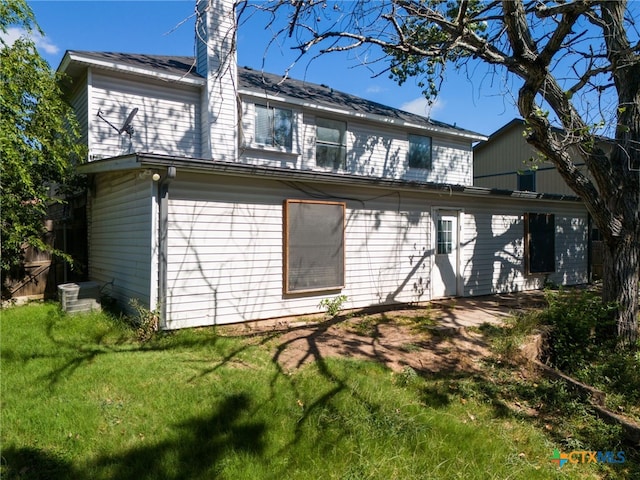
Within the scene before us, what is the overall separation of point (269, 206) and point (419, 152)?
8.62 metres

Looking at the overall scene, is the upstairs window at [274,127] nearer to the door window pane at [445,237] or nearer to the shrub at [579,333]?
the door window pane at [445,237]

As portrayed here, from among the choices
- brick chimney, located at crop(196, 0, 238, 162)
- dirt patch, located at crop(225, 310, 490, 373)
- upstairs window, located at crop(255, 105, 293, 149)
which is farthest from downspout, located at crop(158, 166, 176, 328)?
upstairs window, located at crop(255, 105, 293, 149)

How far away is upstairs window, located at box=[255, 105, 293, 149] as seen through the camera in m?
10.6

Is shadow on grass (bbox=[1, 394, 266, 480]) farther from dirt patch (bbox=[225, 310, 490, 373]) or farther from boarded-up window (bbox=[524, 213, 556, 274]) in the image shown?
boarded-up window (bbox=[524, 213, 556, 274])

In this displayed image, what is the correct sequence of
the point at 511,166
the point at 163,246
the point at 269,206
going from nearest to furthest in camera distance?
the point at 163,246, the point at 269,206, the point at 511,166

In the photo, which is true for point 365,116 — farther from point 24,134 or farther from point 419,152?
point 24,134

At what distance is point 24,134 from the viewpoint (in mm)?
7379

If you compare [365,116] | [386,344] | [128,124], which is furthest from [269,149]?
[386,344]

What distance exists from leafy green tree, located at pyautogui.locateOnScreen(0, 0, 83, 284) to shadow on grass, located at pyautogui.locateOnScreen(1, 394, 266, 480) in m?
5.53

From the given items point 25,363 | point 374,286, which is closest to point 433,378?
point 374,286

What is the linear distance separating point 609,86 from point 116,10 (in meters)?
8.10

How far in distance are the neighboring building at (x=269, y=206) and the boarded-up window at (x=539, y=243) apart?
5 cm

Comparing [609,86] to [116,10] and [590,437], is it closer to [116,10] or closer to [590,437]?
[590,437]

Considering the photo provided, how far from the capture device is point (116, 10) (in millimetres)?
6285
